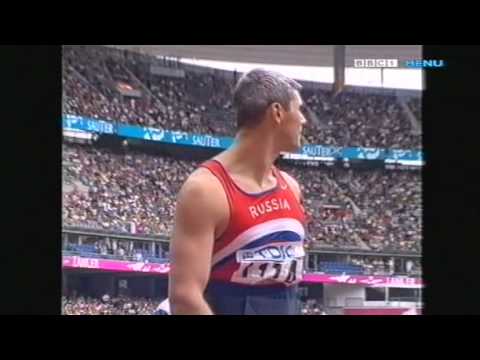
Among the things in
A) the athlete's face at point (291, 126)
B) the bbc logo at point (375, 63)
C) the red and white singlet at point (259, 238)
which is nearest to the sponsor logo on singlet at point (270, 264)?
the red and white singlet at point (259, 238)

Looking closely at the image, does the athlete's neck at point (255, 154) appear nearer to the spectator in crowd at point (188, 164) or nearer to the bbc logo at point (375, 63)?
the spectator in crowd at point (188, 164)

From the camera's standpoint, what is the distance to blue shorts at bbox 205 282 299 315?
4551mm

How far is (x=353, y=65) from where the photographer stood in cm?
621

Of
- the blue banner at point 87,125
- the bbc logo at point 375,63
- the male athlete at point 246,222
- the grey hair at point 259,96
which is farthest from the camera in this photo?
the bbc logo at point 375,63

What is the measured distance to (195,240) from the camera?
4273 mm

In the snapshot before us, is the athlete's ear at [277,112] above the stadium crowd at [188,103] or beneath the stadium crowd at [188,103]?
beneath

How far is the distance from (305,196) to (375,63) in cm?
95

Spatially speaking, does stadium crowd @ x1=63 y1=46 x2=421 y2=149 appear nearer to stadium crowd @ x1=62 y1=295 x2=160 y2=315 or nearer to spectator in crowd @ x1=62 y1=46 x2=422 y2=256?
spectator in crowd @ x1=62 y1=46 x2=422 y2=256

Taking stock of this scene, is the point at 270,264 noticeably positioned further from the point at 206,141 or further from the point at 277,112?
the point at 206,141

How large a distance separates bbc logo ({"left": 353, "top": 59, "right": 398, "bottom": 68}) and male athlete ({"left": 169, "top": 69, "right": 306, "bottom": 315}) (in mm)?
1426

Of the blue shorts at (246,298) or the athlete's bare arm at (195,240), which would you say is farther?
the blue shorts at (246,298)

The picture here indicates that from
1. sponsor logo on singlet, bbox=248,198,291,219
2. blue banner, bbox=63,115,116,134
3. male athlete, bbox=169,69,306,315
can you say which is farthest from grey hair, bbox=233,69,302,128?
blue banner, bbox=63,115,116,134

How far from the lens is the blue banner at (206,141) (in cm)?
611

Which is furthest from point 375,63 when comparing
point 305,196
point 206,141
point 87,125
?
point 87,125
